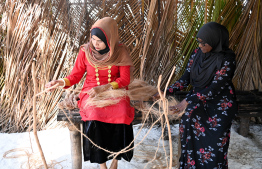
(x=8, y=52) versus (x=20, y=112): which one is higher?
(x=8, y=52)

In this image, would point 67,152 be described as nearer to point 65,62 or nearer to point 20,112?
point 20,112

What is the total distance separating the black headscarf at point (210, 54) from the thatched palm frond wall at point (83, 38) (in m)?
0.99

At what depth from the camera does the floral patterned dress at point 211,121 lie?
187cm

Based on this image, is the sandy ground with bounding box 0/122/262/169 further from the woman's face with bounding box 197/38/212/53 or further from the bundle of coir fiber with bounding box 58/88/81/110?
the woman's face with bounding box 197/38/212/53

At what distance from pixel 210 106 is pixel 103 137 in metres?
0.90

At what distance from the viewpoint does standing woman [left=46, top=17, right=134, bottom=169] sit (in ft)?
6.00

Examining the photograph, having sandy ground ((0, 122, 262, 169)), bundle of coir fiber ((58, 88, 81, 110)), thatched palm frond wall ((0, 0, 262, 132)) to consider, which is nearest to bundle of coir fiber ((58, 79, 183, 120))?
bundle of coir fiber ((58, 88, 81, 110))

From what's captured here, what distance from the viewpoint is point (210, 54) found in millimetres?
1940

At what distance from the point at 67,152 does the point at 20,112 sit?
966mm

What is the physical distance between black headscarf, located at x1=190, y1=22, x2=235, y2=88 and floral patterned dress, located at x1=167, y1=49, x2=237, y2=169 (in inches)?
1.9

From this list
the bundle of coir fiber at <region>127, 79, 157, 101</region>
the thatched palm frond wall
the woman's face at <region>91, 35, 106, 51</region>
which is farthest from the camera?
the thatched palm frond wall

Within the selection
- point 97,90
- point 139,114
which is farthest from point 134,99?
point 97,90

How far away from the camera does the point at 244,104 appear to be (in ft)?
8.05

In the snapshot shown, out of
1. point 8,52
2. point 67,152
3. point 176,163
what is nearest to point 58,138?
point 67,152
